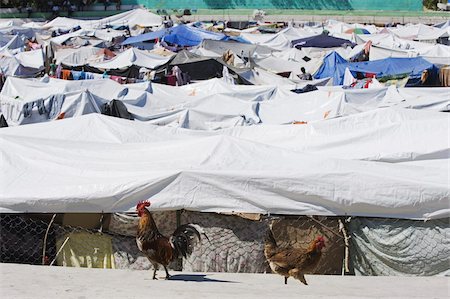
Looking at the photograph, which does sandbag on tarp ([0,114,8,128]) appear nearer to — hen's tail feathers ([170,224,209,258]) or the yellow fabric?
the yellow fabric

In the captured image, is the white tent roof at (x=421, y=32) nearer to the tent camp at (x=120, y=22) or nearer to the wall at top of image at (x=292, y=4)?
the wall at top of image at (x=292, y=4)

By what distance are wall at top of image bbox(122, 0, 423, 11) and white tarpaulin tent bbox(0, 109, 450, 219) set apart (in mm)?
47237

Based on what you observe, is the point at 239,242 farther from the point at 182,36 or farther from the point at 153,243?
the point at 182,36

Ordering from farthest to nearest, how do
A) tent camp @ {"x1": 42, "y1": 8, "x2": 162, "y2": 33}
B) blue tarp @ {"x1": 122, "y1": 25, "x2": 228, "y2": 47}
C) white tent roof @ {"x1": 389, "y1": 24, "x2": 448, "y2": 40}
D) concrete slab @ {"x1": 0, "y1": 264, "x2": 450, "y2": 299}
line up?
tent camp @ {"x1": 42, "y1": 8, "x2": 162, "y2": 33} → white tent roof @ {"x1": 389, "y1": 24, "x2": 448, "y2": 40} → blue tarp @ {"x1": 122, "y1": 25, "x2": 228, "y2": 47} → concrete slab @ {"x1": 0, "y1": 264, "x2": 450, "y2": 299}

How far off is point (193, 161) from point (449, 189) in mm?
3285

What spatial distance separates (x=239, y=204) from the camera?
31.1 ft

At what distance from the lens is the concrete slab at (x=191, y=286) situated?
267 inches

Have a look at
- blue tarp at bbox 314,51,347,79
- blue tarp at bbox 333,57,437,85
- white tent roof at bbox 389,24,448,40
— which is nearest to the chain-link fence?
blue tarp at bbox 333,57,437,85

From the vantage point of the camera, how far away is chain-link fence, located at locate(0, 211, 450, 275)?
9.44m

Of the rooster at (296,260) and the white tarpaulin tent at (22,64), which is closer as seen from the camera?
the rooster at (296,260)

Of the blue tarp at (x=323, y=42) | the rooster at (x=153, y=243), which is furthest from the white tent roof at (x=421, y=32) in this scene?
the rooster at (x=153, y=243)

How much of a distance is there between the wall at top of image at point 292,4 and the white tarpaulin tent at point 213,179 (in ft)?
155

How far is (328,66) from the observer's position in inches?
979

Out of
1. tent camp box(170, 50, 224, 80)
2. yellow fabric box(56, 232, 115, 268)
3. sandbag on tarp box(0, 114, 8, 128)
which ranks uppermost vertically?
yellow fabric box(56, 232, 115, 268)
